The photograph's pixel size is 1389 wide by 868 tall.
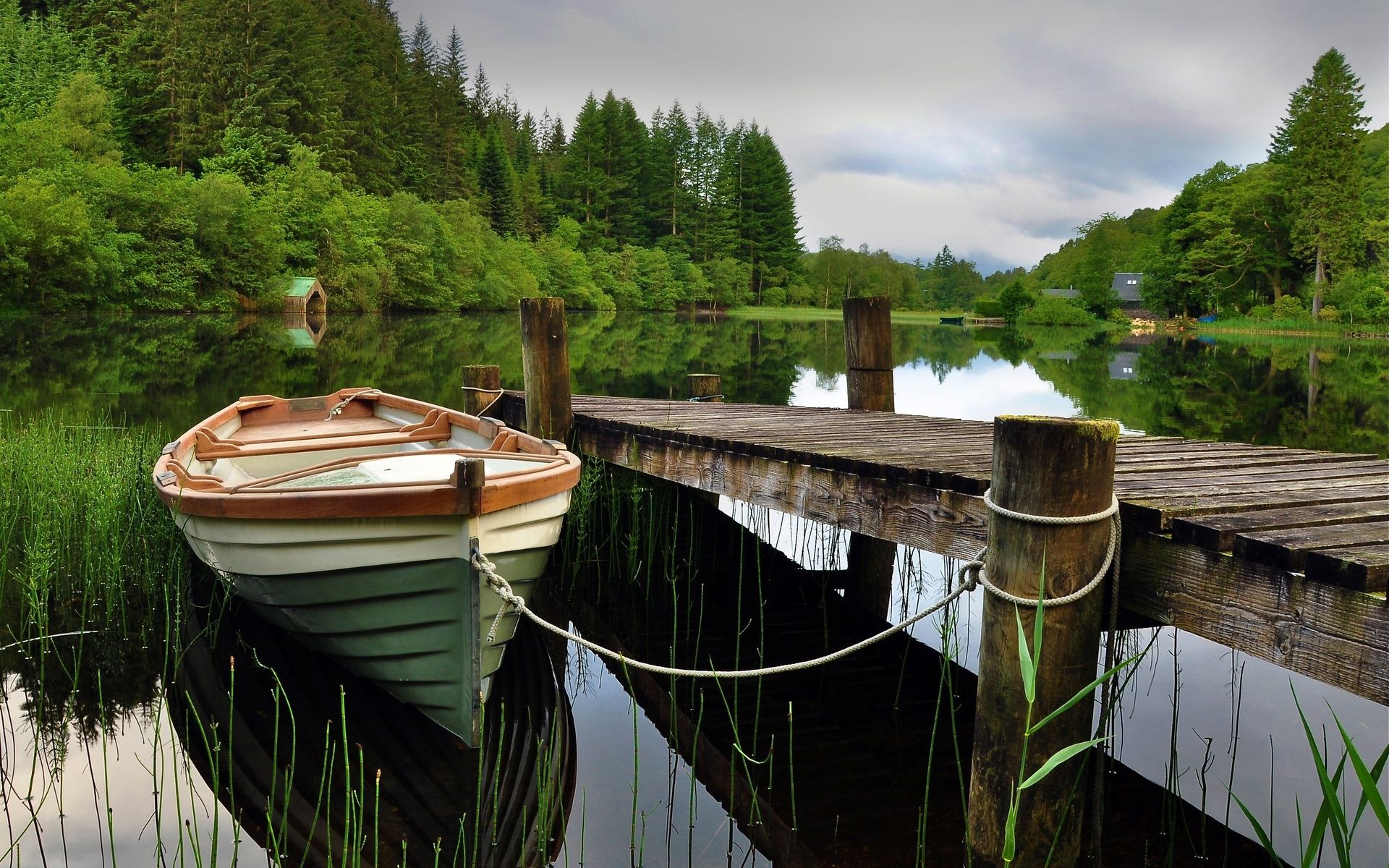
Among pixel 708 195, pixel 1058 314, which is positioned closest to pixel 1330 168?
pixel 1058 314

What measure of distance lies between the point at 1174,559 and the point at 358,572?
295 cm

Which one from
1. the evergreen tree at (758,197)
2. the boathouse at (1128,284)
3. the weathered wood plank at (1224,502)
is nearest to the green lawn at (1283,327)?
the boathouse at (1128,284)

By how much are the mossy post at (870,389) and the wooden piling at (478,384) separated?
3212mm

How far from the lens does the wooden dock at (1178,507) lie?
96.0 inches

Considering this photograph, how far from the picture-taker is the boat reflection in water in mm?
3447

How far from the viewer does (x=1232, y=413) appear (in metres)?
16.6

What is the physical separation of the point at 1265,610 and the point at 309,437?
562 cm

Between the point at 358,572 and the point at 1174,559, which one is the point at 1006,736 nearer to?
the point at 1174,559

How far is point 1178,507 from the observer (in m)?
2.97

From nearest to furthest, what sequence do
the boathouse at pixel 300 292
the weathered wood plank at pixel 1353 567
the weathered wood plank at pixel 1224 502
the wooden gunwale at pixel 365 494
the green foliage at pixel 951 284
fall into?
the weathered wood plank at pixel 1353 567, the weathered wood plank at pixel 1224 502, the wooden gunwale at pixel 365 494, the boathouse at pixel 300 292, the green foliage at pixel 951 284

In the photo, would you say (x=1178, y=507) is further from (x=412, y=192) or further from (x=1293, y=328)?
(x=412, y=192)

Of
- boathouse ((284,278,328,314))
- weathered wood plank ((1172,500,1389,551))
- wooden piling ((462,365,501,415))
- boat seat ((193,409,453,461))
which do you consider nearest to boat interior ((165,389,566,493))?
boat seat ((193,409,453,461))

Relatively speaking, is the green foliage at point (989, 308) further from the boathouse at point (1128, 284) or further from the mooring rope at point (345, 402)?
the mooring rope at point (345, 402)

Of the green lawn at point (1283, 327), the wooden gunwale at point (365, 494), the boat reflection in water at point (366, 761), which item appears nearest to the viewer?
the boat reflection in water at point (366, 761)
